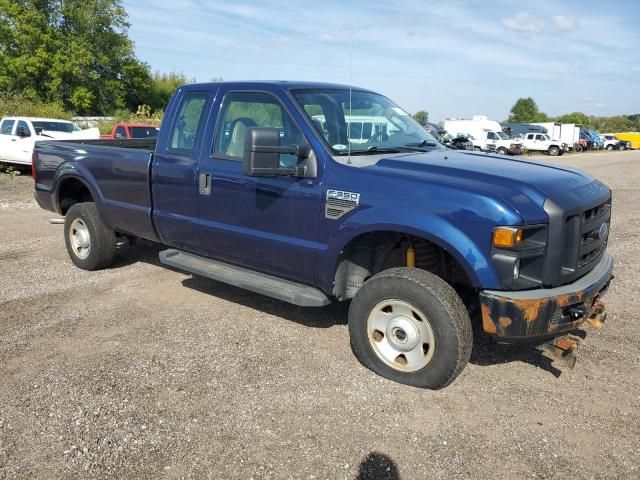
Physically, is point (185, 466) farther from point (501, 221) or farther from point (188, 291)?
point (188, 291)

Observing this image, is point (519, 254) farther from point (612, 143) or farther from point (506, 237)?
point (612, 143)

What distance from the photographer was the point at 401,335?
12.3 feet

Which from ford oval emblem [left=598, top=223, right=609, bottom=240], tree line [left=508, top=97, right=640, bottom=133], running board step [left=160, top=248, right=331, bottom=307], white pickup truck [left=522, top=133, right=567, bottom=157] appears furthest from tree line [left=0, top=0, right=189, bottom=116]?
tree line [left=508, top=97, right=640, bottom=133]

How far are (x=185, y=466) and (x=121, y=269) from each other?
13.1 feet

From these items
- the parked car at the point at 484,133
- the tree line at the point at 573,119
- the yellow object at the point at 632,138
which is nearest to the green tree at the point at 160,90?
the parked car at the point at 484,133

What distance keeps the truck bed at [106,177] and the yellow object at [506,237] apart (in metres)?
3.32

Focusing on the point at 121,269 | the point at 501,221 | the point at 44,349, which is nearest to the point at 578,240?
the point at 501,221

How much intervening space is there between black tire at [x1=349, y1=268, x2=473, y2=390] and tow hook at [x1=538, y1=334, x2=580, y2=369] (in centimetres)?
54

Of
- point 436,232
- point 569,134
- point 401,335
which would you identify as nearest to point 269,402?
point 401,335

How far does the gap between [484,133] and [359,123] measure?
35.6 meters

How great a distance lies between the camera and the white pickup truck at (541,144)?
131ft

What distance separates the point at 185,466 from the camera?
9.56ft

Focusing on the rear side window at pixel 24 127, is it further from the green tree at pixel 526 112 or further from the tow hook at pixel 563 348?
the green tree at pixel 526 112

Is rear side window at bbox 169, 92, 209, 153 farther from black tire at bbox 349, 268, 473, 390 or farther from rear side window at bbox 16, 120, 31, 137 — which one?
rear side window at bbox 16, 120, 31, 137
